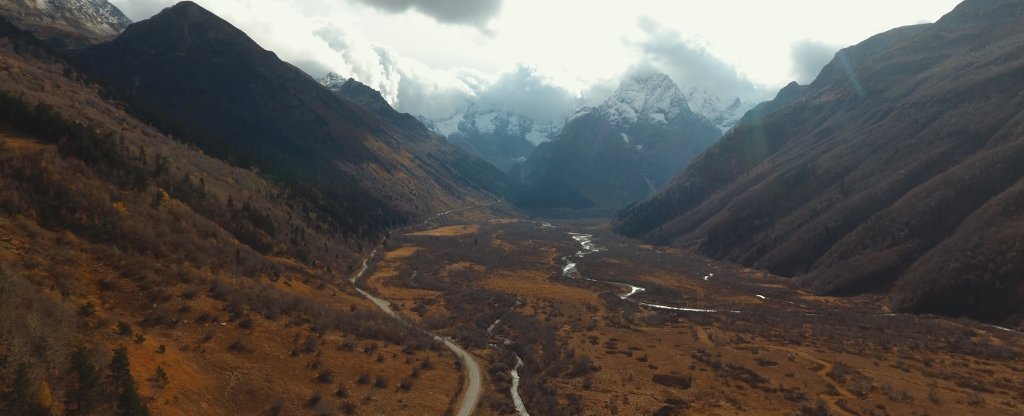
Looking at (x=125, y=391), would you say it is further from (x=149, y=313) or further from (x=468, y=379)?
Answer: (x=468, y=379)

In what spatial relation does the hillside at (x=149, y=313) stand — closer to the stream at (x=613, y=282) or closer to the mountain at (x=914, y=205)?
the stream at (x=613, y=282)

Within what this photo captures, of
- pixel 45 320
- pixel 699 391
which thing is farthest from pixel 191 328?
pixel 699 391

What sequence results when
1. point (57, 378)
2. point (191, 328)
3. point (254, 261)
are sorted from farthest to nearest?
point (254, 261) < point (191, 328) < point (57, 378)

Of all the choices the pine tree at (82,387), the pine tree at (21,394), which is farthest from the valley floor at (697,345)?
the pine tree at (21,394)

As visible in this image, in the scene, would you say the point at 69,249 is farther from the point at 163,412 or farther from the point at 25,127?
the point at 25,127

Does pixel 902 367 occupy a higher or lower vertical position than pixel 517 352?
higher

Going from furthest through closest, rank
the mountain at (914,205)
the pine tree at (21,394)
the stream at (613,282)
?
the stream at (613,282), the mountain at (914,205), the pine tree at (21,394)
